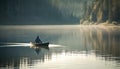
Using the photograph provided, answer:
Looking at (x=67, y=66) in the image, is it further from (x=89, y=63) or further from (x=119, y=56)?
(x=119, y=56)

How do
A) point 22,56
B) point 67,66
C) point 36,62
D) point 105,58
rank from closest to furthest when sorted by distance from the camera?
point 67,66
point 36,62
point 105,58
point 22,56

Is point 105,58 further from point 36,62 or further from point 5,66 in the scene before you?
point 5,66

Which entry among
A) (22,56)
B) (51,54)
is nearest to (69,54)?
(51,54)

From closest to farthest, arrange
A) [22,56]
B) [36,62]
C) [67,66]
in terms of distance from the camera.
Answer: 1. [67,66]
2. [36,62]
3. [22,56]

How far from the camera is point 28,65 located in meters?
52.5

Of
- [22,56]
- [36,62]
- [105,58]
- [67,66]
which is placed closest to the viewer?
[67,66]

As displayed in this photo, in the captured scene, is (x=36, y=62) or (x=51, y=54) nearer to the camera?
(x=36, y=62)

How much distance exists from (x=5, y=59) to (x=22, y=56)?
14.8 feet

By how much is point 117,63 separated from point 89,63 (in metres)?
3.75

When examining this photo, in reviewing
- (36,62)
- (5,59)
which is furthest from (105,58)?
(5,59)

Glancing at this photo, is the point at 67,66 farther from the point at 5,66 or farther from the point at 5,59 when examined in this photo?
the point at 5,59

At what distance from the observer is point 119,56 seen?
6147 centimetres

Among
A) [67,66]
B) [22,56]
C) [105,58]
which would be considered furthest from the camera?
[22,56]

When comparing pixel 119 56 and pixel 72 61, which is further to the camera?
pixel 119 56
